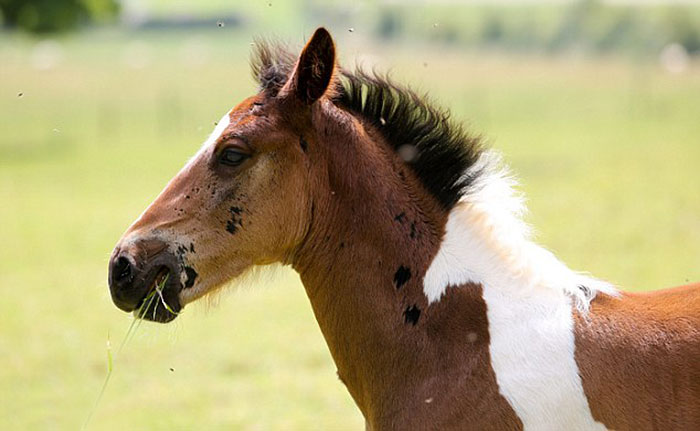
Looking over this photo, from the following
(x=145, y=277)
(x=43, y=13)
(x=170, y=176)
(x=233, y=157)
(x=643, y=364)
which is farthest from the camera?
(x=43, y=13)

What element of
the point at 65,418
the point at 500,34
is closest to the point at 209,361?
the point at 65,418

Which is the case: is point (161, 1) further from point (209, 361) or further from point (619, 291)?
point (619, 291)

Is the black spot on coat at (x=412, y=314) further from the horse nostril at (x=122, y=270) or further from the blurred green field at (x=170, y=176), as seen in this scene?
the horse nostril at (x=122, y=270)

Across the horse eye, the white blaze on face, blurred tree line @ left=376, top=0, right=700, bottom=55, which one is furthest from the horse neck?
blurred tree line @ left=376, top=0, right=700, bottom=55

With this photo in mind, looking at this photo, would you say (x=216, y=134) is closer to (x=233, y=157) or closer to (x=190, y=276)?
(x=233, y=157)

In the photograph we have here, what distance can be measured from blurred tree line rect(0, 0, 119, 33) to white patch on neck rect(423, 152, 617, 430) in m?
30.6

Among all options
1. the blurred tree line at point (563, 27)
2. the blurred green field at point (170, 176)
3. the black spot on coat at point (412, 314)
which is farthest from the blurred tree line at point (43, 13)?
the black spot on coat at point (412, 314)

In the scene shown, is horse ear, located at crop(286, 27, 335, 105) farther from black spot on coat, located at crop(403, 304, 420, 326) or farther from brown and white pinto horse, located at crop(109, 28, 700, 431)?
black spot on coat, located at crop(403, 304, 420, 326)

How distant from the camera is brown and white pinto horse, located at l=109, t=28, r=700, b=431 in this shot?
3.63 meters

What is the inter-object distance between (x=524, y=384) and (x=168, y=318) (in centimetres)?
143

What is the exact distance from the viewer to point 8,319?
11.6m

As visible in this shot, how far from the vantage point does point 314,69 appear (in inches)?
152

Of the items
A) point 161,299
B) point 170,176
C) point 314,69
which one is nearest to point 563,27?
point 170,176

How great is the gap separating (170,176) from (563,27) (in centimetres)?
4283
